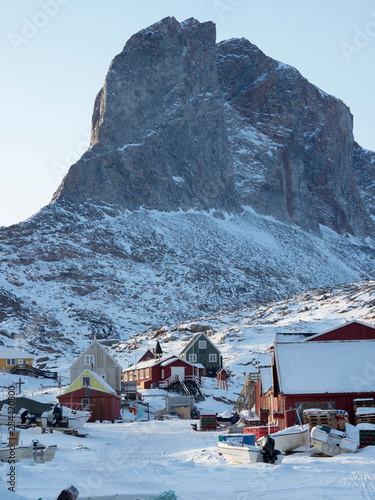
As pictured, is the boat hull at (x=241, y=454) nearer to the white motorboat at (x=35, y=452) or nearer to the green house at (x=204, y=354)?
the white motorboat at (x=35, y=452)

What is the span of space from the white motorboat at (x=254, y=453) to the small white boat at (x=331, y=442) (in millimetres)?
2101

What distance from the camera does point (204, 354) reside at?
80000 millimetres

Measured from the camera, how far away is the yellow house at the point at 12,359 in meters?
80.3

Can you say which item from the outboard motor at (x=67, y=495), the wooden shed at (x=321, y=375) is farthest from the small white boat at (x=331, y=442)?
the outboard motor at (x=67, y=495)

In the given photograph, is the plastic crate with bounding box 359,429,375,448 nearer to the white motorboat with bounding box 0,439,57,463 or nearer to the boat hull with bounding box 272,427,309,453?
the boat hull with bounding box 272,427,309,453

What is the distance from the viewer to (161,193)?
191 metres

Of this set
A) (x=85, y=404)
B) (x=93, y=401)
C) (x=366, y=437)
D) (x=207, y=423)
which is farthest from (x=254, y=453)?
(x=93, y=401)

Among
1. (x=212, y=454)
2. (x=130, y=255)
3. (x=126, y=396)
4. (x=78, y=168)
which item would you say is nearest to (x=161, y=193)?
(x=78, y=168)

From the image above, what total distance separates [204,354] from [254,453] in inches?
2206

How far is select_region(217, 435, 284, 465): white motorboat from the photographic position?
2402cm

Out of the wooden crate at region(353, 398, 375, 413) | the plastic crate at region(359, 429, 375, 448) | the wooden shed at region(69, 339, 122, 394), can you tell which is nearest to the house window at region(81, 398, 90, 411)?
the wooden shed at region(69, 339, 122, 394)

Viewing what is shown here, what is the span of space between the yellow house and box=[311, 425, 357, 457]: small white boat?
59102 millimetres

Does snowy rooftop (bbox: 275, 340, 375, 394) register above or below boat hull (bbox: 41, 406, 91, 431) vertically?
above

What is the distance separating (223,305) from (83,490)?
126632mm
